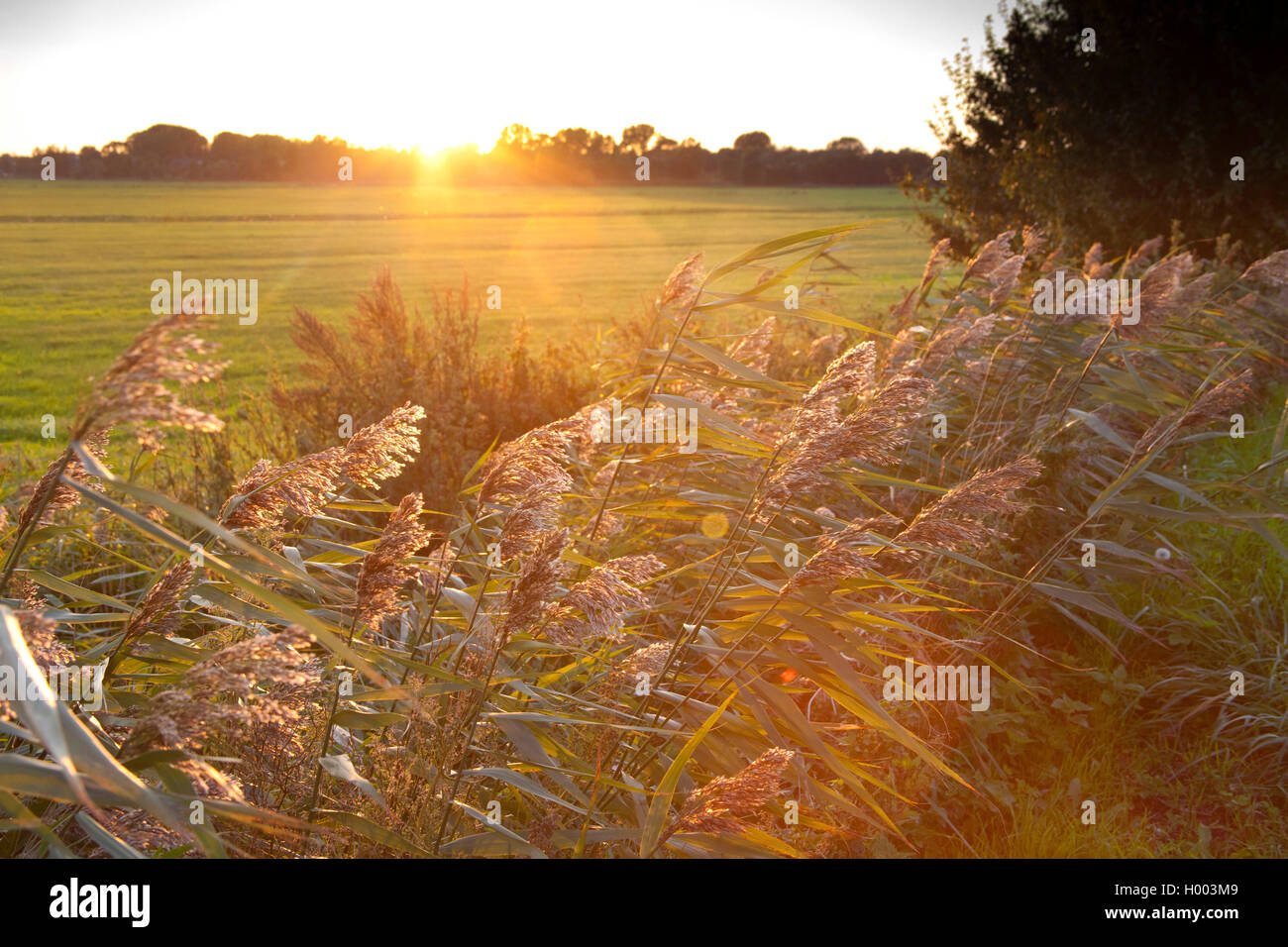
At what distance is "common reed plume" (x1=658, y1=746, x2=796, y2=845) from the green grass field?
43.7 inches

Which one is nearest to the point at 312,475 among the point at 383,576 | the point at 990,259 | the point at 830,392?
the point at 383,576

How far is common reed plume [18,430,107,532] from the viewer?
1.46m

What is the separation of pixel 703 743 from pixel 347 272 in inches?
1403

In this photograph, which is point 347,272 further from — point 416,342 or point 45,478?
point 45,478

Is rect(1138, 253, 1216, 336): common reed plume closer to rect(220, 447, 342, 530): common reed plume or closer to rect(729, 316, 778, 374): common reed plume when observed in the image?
rect(729, 316, 778, 374): common reed plume

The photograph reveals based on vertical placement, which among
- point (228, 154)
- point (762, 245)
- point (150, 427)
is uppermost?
point (228, 154)

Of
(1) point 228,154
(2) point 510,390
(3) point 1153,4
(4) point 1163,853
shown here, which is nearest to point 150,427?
(4) point 1163,853

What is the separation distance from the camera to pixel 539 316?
24.0 metres

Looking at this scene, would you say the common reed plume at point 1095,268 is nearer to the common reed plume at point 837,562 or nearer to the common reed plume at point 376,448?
the common reed plume at point 837,562

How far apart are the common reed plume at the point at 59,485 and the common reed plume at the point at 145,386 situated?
7.9 inches

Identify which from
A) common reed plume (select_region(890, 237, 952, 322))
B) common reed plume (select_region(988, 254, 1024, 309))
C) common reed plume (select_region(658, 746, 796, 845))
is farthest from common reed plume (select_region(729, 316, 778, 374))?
common reed plume (select_region(658, 746, 796, 845))

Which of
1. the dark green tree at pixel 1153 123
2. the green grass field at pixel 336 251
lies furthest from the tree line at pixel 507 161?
the dark green tree at pixel 1153 123

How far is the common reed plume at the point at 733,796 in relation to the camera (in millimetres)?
1557

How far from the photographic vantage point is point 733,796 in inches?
62.1
